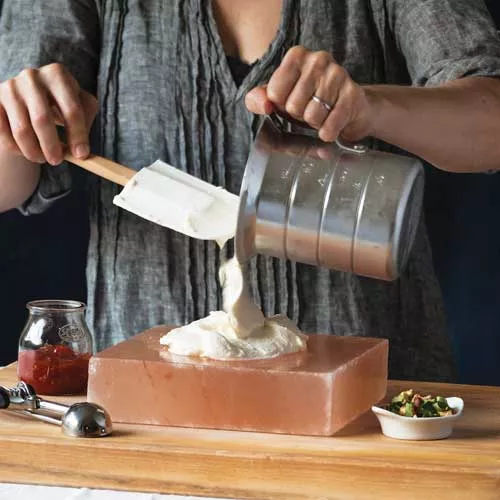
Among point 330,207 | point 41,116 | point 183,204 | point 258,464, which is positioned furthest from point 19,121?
point 258,464

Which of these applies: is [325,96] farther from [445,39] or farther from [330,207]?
[445,39]

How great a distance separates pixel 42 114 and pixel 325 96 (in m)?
0.42

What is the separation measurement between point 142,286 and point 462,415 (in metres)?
0.67

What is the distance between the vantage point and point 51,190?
6.93ft

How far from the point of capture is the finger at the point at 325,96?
1.61 m

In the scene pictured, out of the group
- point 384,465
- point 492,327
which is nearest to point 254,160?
point 384,465

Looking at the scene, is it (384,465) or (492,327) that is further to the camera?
(492,327)

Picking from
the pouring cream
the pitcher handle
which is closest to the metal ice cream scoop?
the pouring cream

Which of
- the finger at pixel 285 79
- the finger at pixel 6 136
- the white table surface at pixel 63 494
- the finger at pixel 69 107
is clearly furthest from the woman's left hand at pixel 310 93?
the white table surface at pixel 63 494

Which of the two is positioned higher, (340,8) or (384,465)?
(340,8)

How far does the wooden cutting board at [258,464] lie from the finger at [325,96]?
1.38ft

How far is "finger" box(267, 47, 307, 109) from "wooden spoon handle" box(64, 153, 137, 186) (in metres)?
0.25

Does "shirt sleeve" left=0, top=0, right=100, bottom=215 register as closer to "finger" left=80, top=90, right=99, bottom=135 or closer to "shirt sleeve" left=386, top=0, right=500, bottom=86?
"finger" left=80, top=90, right=99, bottom=135

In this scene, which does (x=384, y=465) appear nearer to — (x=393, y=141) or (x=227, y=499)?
(x=227, y=499)
